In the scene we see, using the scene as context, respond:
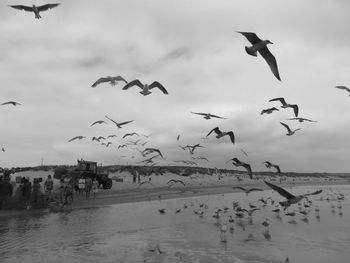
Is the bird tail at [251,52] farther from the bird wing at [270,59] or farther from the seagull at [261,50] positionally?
the bird wing at [270,59]

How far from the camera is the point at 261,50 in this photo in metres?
5.88

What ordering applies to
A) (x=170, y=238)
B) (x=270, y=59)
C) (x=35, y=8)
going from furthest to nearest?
1. (x=170, y=238)
2. (x=35, y=8)
3. (x=270, y=59)

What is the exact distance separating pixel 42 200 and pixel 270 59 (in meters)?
25.2

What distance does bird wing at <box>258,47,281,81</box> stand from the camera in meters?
5.28

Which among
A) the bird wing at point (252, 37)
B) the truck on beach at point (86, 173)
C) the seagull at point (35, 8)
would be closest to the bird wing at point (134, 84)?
the seagull at point (35, 8)

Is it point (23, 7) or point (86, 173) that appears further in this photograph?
point (86, 173)

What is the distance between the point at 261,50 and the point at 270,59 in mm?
370

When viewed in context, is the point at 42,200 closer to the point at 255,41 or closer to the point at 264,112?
the point at 264,112

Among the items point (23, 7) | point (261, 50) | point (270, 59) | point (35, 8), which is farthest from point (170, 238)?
point (270, 59)

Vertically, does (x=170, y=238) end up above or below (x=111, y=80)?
below

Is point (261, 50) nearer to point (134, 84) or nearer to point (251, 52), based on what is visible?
point (251, 52)

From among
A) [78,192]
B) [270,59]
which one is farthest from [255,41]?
[78,192]

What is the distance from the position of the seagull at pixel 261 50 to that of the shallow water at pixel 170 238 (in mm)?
9081

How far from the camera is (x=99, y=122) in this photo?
17.3 m
